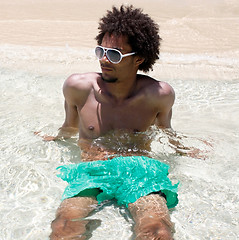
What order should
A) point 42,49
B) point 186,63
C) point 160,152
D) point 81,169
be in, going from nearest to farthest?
point 81,169 < point 160,152 < point 186,63 < point 42,49

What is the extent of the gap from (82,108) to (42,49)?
3.68 meters

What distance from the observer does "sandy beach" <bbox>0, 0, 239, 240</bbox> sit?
2.37 m

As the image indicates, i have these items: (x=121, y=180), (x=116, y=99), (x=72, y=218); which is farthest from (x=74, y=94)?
(x=72, y=218)

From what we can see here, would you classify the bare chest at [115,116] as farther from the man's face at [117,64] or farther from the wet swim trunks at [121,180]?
the wet swim trunks at [121,180]

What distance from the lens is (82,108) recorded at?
9.00ft

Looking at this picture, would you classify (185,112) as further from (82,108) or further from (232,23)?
(232,23)

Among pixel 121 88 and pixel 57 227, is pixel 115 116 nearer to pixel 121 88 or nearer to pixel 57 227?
pixel 121 88

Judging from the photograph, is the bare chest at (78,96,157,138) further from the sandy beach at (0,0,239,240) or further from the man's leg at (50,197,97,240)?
the man's leg at (50,197,97,240)

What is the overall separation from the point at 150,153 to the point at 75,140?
667 millimetres

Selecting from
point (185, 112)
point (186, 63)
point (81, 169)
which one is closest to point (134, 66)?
point (81, 169)

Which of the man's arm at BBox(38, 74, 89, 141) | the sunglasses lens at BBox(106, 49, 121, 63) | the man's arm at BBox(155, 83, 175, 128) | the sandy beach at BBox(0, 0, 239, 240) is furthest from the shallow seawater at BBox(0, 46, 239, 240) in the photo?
the sunglasses lens at BBox(106, 49, 121, 63)

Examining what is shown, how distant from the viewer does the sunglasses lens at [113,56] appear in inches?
99.3

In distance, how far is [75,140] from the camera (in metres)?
3.25

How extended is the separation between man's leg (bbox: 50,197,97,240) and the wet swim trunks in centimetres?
4
